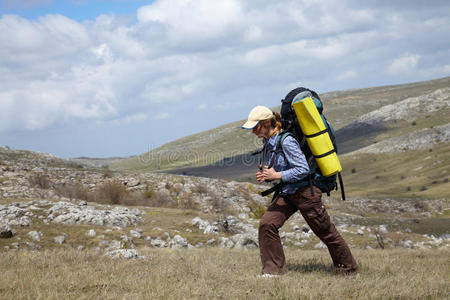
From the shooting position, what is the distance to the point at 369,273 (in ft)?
20.2

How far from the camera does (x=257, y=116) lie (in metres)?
5.78

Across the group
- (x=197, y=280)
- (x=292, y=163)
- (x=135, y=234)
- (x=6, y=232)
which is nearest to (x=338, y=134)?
(x=135, y=234)

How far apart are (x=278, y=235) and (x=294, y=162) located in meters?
1.16

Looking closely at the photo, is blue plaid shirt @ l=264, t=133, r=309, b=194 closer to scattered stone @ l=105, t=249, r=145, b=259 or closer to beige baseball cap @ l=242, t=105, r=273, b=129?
beige baseball cap @ l=242, t=105, r=273, b=129

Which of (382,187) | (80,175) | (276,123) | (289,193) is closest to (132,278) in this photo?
(289,193)

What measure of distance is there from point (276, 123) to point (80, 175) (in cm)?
2355

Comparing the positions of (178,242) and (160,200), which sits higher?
(160,200)

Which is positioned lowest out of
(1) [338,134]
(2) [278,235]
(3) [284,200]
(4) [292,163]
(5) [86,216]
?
(5) [86,216]

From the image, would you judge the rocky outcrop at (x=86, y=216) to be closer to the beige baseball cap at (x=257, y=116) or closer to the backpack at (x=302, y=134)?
the beige baseball cap at (x=257, y=116)

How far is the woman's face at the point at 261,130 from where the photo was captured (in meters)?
5.84

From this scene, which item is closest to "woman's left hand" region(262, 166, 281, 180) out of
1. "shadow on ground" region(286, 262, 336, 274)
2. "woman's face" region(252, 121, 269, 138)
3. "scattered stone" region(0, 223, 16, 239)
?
"woman's face" region(252, 121, 269, 138)

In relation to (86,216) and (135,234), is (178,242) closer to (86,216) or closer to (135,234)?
(135,234)

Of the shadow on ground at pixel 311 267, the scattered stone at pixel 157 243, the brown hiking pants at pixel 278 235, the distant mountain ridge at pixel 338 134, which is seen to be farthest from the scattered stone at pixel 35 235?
the distant mountain ridge at pixel 338 134

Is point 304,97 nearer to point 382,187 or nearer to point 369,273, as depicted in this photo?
point 369,273
